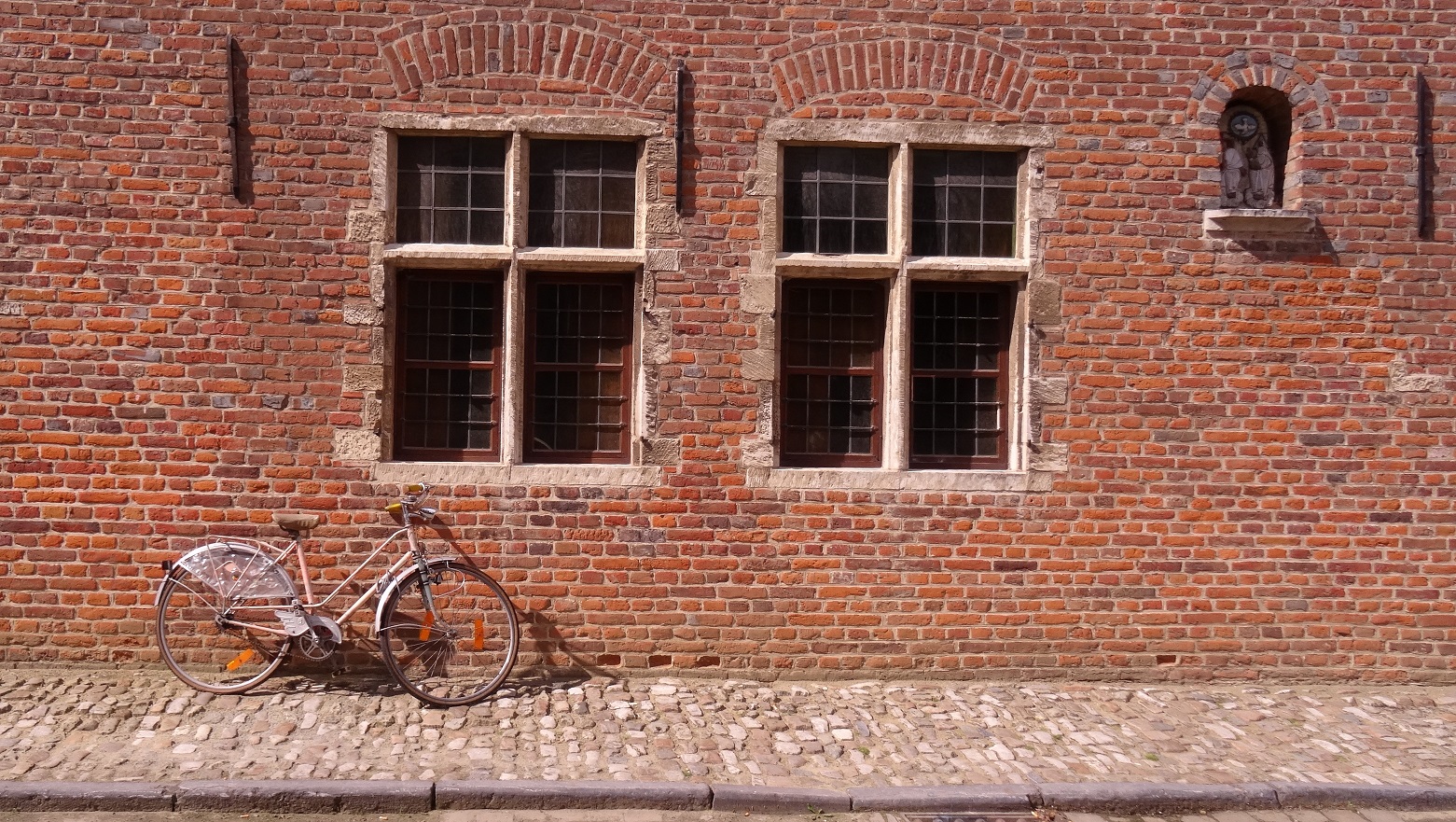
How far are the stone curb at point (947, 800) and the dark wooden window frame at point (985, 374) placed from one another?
81.6 inches

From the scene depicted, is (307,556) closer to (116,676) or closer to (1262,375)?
(116,676)

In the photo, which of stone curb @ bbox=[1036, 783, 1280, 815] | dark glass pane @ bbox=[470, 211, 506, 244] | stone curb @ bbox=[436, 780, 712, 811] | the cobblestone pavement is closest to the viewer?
stone curb @ bbox=[436, 780, 712, 811]

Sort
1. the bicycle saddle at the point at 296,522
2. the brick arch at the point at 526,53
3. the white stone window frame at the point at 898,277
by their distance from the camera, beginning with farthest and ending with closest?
1. the white stone window frame at the point at 898,277
2. the brick arch at the point at 526,53
3. the bicycle saddle at the point at 296,522

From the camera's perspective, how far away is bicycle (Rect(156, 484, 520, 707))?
5.05 meters

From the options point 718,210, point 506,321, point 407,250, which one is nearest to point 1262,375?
point 718,210

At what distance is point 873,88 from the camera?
219 inches

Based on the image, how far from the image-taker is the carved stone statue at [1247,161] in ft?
18.8

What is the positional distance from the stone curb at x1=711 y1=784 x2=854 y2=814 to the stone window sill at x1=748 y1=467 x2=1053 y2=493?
189 cm

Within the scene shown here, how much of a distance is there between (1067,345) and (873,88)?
1.92 meters

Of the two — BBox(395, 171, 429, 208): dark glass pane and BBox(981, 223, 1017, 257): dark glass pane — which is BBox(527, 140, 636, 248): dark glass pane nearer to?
BBox(395, 171, 429, 208): dark glass pane

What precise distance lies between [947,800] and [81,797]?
12.1ft

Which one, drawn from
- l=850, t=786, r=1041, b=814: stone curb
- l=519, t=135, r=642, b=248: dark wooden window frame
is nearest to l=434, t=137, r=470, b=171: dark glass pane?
l=519, t=135, r=642, b=248: dark wooden window frame

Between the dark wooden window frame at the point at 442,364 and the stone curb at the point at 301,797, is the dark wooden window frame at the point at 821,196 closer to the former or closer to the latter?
the dark wooden window frame at the point at 442,364

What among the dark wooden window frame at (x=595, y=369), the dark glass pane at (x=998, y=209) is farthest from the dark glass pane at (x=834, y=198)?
the dark wooden window frame at (x=595, y=369)
